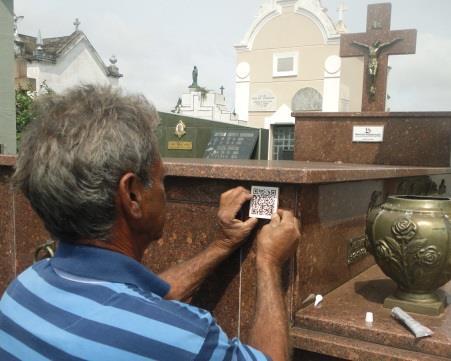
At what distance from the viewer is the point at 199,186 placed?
2.12 metres

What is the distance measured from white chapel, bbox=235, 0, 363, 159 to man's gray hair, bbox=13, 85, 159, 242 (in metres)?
18.8

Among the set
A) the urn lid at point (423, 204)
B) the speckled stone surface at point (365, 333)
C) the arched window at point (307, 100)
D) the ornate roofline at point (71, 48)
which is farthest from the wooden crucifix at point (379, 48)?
the ornate roofline at point (71, 48)

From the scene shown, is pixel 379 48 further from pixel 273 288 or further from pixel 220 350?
pixel 220 350

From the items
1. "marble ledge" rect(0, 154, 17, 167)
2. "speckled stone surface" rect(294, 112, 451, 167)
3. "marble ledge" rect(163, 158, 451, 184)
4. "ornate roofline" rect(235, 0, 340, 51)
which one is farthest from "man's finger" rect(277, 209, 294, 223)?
"ornate roofline" rect(235, 0, 340, 51)

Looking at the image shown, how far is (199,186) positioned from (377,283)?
1115mm

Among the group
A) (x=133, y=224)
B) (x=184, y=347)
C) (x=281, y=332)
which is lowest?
(x=281, y=332)

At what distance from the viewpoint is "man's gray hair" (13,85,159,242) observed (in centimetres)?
110

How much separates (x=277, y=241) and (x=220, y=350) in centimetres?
65

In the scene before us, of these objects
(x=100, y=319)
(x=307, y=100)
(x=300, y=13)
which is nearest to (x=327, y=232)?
(x=100, y=319)

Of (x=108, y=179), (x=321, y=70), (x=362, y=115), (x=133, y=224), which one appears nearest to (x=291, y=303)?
(x=133, y=224)

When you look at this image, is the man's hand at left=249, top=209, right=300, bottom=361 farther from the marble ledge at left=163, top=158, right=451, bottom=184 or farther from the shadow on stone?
the shadow on stone

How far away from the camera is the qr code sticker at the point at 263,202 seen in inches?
74.4

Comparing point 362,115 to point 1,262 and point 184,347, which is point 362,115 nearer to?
point 1,262

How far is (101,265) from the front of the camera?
1.13 metres
